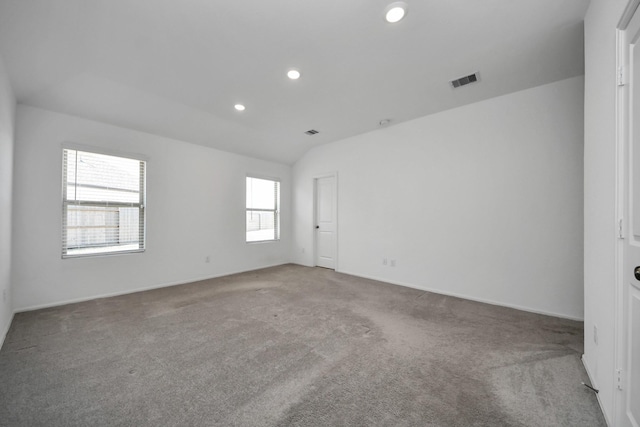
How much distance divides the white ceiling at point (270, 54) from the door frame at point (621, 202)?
99 cm

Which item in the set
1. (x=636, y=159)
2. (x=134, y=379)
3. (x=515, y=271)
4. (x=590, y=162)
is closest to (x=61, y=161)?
(x=134, y=379)

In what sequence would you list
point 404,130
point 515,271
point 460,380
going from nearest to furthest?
point 460,380, point 515,271, point 404,130

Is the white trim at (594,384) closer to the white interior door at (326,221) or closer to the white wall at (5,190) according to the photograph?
the white interior door at (326,221)

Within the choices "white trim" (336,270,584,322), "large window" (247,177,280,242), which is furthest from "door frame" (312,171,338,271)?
"large window" (247,177,280,242)

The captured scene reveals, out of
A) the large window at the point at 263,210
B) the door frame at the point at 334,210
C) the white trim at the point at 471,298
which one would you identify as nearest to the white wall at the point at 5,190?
the large window at the point at 263,210

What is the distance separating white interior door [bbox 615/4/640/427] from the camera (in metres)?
1.18

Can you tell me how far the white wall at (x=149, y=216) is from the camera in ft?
9.95

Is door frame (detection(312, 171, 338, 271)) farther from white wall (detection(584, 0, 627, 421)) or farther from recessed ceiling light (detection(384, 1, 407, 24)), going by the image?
white wall (detection(584, 0, 627, 421))

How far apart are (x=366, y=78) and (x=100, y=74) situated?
3.05 meters

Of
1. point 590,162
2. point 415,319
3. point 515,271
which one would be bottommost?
point 415,319

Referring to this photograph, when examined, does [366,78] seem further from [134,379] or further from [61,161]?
[61,161]

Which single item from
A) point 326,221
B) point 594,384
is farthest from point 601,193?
point 326,221

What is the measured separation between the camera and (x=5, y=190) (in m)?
2.50

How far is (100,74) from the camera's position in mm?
2734
